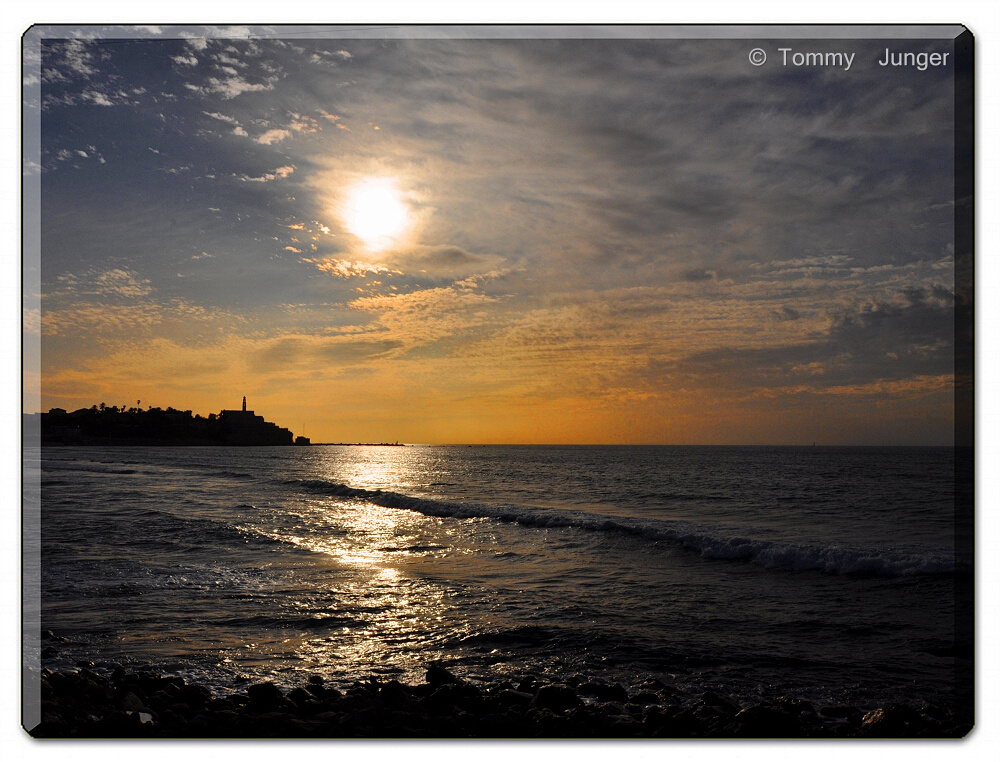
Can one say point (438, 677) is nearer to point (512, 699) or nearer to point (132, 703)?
point (512, 699)

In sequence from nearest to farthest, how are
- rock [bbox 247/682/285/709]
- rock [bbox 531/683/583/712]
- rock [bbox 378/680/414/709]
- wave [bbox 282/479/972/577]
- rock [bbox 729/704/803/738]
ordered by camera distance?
rock [bbox 729/704/803/738] → rock [bbox 378/680/414/709] → rock [bbox 247/682/285/709] → rock [bbox 531/683/583/712] → wave [bbox 282/479/972/577]

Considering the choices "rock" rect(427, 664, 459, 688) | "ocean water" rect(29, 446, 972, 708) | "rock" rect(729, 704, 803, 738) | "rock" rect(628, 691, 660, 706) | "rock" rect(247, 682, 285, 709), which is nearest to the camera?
"rock" rect(729, 704, 803, 738)

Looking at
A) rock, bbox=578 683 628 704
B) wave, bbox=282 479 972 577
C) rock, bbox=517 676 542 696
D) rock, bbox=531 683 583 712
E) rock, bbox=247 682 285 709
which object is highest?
rock, bbox=247 682 285 709

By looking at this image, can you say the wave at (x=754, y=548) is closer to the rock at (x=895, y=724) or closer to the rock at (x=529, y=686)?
the rock at (x=895, y=724)

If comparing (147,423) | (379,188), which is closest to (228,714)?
(379,188)

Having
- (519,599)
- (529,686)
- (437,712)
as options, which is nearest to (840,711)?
(529,686)

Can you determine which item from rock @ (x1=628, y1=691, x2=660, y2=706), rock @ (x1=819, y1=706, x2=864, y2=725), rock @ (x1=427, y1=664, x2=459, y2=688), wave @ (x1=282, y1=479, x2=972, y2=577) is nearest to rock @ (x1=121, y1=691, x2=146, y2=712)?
rock @ (x1=427, y1=664, x2=459, y2=688)

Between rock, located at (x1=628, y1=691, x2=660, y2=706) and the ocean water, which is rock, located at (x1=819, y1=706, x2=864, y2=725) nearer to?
the ocean water

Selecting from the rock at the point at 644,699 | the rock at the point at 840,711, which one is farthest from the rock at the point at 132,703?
the rock at the point at 840,711
